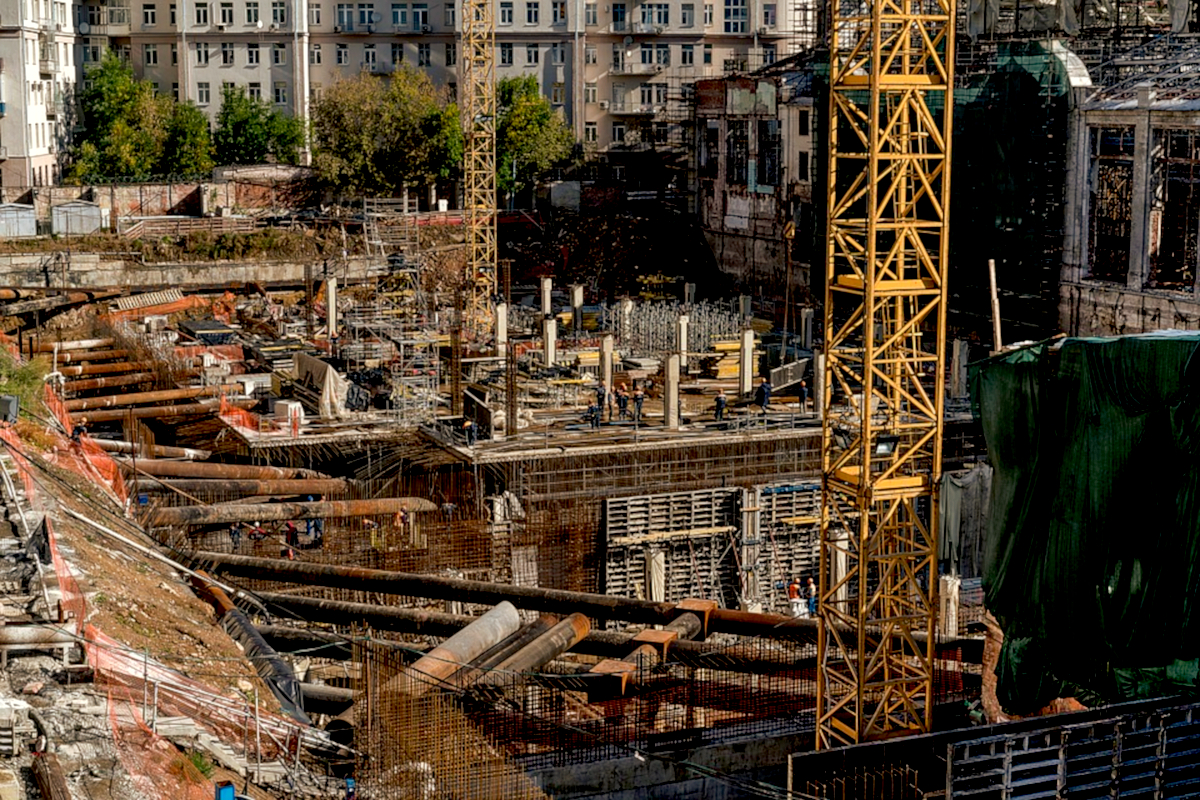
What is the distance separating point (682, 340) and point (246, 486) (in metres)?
14.9

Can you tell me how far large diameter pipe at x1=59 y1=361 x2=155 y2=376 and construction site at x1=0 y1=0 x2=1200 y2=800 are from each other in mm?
94

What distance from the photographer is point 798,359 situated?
4441cm

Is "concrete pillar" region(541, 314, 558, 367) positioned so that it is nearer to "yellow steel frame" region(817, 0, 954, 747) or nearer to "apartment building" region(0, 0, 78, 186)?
"yellow steel frame" region(817, 0, 954, 747)

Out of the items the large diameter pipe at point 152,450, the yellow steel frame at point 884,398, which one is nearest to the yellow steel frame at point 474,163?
the large diameter pipe at point 152,450

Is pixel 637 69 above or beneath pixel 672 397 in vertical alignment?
above

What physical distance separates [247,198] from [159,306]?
16116 millimetres

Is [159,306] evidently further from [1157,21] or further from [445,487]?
[1157,21]

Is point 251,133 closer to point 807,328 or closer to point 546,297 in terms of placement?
point 546,297

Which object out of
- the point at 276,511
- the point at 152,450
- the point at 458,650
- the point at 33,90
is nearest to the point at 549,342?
the point at 152,450

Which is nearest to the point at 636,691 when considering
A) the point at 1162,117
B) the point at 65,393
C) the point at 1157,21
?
the point at 65,393

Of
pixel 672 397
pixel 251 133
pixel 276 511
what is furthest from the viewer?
pixel 251 133

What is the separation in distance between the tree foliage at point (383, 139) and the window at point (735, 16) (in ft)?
47.0

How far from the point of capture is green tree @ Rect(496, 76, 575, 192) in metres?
66.1

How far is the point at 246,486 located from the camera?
30891 millimetres
